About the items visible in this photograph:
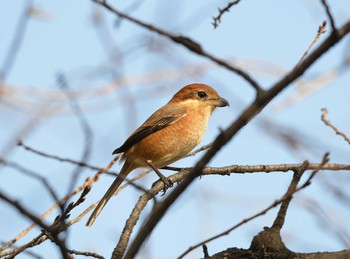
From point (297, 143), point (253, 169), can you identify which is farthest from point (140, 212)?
point (297, 143)

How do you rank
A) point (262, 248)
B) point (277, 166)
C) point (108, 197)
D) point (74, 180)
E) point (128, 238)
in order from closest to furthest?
point (74, 180) → point (262, 248) → point (128, 238) → point (277, 166) → point (108, 197)

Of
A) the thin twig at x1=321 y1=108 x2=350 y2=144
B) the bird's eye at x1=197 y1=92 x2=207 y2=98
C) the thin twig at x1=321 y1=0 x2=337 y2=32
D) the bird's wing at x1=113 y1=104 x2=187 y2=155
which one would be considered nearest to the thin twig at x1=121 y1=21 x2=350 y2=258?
the thin twig at x1=321 y1=0 x2=337 y2=32

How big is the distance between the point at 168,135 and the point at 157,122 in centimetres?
29

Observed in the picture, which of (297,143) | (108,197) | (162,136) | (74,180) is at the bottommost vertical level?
(74,180)

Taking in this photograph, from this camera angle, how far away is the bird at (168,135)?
4.91 metres

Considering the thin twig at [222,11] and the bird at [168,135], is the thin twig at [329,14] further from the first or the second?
the bird at [168,135]

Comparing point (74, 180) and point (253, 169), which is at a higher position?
point (253, 169)

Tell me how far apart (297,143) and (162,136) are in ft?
4.84

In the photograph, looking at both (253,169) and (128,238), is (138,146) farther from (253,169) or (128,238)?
(128,238)

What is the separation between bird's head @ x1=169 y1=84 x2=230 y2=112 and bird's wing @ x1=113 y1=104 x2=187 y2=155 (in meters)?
0.16

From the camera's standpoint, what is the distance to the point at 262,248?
2.50 metres

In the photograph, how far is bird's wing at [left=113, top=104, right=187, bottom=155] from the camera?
5.10 metres

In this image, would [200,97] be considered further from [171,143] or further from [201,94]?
[171,143]

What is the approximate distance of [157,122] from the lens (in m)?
5.31
